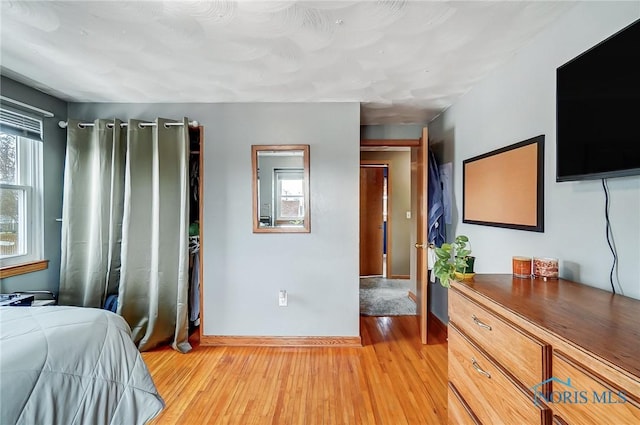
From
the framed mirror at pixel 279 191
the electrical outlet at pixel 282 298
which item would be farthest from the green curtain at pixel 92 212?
the electrical outlet at pixel 282 298

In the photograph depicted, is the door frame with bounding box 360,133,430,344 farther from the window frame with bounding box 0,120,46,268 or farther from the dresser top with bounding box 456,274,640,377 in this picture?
the window frame with bounding box 0,120,46,268

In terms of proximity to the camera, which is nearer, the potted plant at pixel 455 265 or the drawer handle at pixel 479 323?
the drawer handle at pixel 479 323

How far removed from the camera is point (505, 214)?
1938 mm

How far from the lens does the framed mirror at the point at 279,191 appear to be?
8.84 ft

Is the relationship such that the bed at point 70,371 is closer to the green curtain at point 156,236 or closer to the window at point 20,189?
the green curtain at point 156,236

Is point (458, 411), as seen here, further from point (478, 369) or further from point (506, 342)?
point (506, 342)

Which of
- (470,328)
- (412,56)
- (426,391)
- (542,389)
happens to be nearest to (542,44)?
(412,56)

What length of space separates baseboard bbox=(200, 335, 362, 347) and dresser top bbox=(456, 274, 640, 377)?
1.64m

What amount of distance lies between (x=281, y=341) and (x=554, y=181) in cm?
245

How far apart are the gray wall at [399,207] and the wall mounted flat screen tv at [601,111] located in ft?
Result: 12.3

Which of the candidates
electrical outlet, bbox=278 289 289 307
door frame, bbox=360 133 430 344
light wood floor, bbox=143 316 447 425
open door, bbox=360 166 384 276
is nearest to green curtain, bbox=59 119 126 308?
light wood floor, bbox=143 316 447 425

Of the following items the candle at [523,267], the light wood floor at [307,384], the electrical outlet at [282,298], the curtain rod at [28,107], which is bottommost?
the light wood floor at [307,384]

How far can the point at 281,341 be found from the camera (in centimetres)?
268

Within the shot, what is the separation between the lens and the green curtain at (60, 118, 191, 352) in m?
2.55
